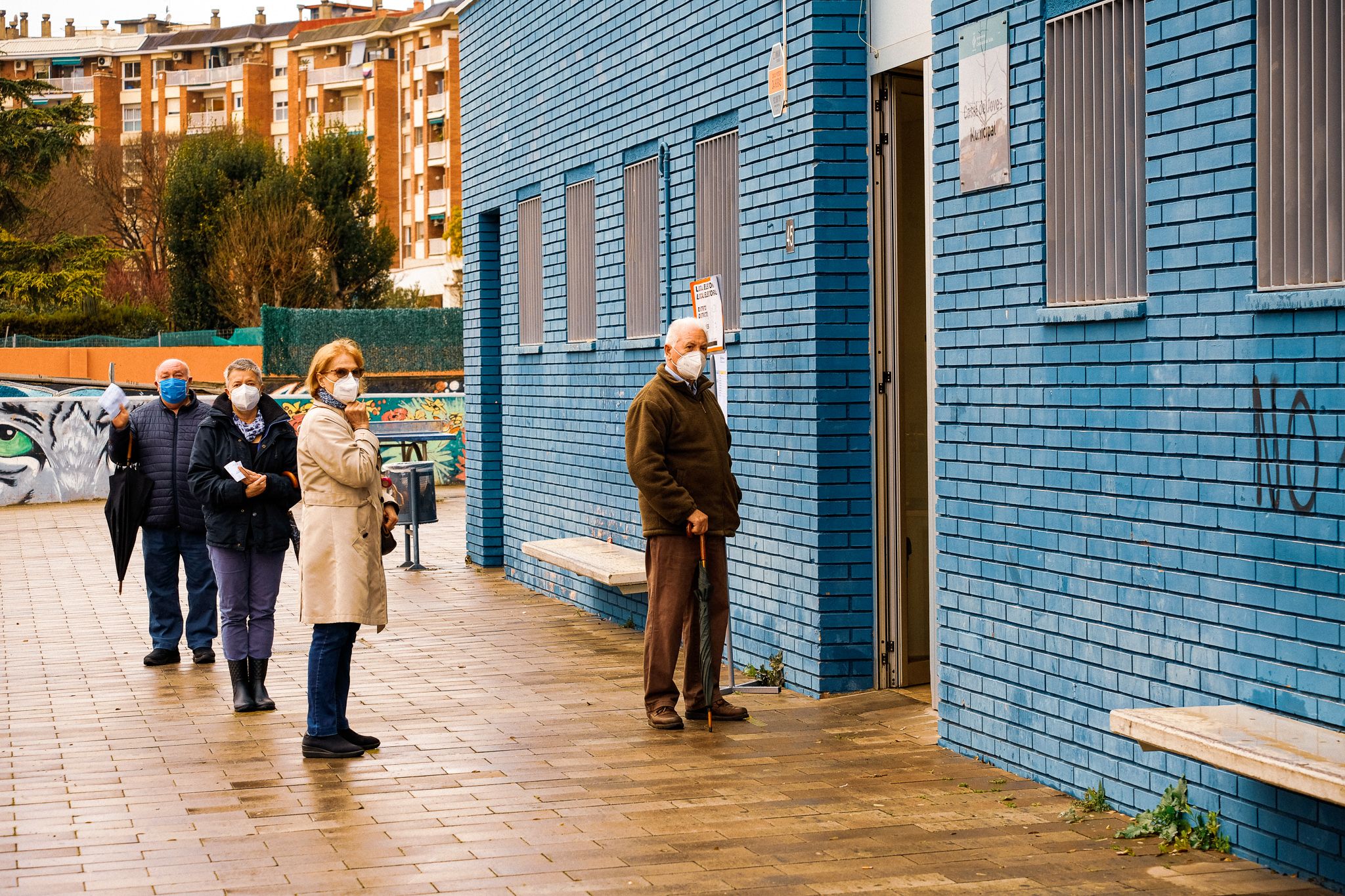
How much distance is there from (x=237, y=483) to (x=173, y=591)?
7.32 ft

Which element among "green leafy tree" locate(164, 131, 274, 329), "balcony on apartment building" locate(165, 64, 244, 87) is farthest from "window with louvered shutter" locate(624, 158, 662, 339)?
"balcony on apartment building" locate(165, 64, 244, 87)

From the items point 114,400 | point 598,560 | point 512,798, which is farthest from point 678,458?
point 114,400

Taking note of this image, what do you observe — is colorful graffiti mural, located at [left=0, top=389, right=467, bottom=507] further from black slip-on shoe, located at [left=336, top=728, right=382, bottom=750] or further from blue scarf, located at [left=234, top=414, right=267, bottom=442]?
black slip-on shoe, located at [left=336, top=728, right=382, bottom=750]

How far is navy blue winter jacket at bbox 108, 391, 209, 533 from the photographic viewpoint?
1073 centimetres

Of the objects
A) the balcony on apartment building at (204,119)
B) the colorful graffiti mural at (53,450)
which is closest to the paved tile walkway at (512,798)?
the colorful graffiti mural at (53,450)

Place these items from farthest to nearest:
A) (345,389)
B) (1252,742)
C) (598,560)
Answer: (598,560)
(345,389)
(1252,742)

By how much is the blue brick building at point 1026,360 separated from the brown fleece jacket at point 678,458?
81 cm

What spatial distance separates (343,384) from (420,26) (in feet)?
291

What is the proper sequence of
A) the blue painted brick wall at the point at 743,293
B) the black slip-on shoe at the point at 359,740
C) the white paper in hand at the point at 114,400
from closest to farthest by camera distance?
the black slip-on shoe at the point at 359,740 → the blue painted brick wall at the point at 743,293 → the white paper in hand at the point at 114,400

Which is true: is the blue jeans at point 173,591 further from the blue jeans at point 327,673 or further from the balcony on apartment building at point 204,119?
the balcony on apartment building at point 204,119

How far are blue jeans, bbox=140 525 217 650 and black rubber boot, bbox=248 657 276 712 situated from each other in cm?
166

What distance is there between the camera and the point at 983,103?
24.2 ft

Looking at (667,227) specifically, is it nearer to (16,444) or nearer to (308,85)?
(16,444)

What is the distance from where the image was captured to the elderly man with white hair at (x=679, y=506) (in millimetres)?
8148
